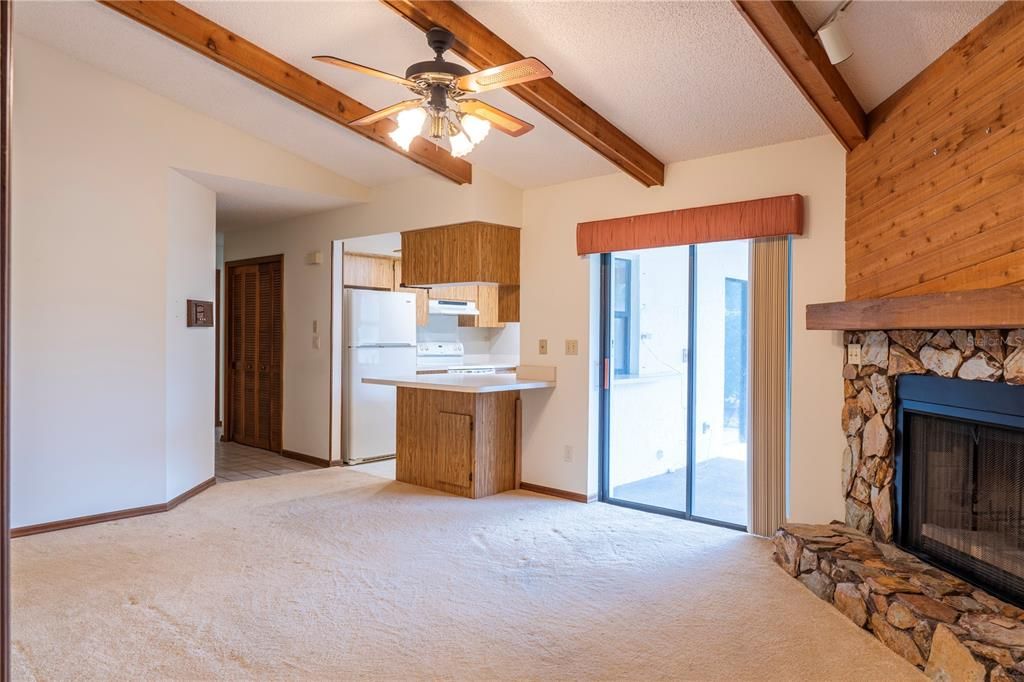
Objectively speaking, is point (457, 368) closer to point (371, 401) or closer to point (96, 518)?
point (371, 401)

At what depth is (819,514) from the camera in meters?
3.66

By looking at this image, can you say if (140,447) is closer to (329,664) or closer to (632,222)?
(329,664)

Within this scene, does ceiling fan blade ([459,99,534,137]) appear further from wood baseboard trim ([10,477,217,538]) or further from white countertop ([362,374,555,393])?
wood baseboard trim ([10,477,217,538])

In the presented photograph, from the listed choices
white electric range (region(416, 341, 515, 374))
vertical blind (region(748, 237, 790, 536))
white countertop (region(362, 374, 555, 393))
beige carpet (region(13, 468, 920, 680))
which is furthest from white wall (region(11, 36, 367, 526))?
vertical blind (region(748, 237, 790, 536))

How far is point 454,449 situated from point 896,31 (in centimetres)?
355

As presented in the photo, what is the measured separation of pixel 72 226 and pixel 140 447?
1.42 meters

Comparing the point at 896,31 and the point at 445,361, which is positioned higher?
the point at 896,31

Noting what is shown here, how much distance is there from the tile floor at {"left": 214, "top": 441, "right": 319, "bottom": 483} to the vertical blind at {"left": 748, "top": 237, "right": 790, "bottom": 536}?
3.74 meters

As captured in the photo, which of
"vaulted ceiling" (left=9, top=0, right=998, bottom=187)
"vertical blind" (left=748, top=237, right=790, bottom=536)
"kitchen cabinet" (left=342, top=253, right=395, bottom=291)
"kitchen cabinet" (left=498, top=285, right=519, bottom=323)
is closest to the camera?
"vaulted ceiling" (left=9, top=0, right=998, bottom=187)

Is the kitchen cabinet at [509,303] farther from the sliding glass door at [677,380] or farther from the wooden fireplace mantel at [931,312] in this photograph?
the wooden fireplace mantel at [931,312]

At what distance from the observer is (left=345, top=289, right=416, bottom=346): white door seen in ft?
19.5

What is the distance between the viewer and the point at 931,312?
251cm

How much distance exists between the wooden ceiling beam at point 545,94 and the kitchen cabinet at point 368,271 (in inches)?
115

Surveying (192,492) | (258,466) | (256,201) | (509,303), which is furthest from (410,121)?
(258,466)
